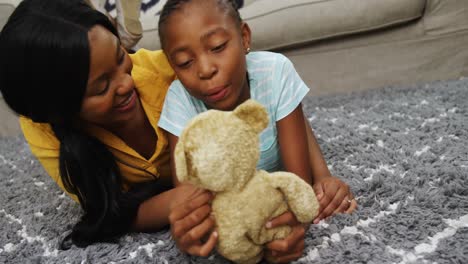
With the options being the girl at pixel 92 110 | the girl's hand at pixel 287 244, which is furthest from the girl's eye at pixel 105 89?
the girl's hand at pixel 287 244

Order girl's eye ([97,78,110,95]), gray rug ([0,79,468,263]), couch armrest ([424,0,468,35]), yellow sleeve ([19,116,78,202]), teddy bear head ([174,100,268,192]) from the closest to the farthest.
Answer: teddy bear head ([174,100,268,192])
gray rug ([0,79,468,263])
girl's eye ([97,78,110,95])
yellow sleeve ([19,116,78,202])
couch armrest ([424,0,468,35])

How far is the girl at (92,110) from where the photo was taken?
0.76 m

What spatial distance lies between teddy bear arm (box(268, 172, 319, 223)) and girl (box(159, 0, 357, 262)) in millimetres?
25

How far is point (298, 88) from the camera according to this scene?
90 cm

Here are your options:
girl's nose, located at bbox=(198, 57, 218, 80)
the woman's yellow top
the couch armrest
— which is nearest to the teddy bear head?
girl's nose, located at bbox=(198, 57, 218, 80)

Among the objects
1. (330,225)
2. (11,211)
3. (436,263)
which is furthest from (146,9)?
(436,263)

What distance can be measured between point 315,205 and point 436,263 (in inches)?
7.7

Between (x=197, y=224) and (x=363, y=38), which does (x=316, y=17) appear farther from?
(x=197, y=224)

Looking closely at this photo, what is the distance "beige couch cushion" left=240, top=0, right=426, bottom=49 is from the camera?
62.8 inches

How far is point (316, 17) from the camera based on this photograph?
165 centimetres

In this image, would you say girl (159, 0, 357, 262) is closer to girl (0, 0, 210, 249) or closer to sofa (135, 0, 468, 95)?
girl (0, 0, 210, 249)

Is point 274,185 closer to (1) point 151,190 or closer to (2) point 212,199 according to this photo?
(2) point 212,199

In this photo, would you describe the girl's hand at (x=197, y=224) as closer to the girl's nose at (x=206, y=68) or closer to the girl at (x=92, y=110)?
the girl at (x=92, y=110)

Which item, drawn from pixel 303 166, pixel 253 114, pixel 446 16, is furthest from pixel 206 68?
pixel 446 16
